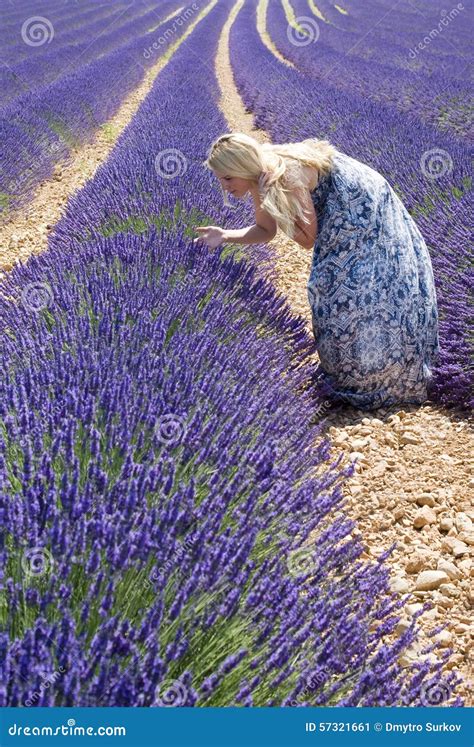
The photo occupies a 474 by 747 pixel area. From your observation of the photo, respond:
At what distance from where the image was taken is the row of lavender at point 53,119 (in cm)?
591

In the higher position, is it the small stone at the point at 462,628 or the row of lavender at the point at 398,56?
the row of lavender at the point at 398,56

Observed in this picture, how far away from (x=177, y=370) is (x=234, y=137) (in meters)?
1.02

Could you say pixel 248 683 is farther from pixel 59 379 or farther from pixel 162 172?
pixel 162 172

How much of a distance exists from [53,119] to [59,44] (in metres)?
9.22

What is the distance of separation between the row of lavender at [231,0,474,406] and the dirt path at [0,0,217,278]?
74.4 inches

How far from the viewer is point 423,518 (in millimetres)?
2062

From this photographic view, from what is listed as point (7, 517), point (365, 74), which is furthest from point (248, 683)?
point (365, 74)

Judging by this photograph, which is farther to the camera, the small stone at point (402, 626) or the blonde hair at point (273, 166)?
the blonde hair at point (273, 166)

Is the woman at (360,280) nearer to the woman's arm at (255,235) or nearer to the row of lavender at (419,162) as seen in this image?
the woman's arm at (255,235)

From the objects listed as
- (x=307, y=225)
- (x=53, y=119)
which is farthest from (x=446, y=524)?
(x=53, y=119)

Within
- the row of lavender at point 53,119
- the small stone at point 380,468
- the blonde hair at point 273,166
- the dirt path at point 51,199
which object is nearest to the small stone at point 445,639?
the small stone at point 380,468

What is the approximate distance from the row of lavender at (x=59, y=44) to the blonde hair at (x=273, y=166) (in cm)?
706

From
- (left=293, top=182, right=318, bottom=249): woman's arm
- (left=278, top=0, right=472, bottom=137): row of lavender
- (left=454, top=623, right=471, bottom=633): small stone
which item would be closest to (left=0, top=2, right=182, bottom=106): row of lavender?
(left=278, top=0, right=472, bottom=137): row of lavender

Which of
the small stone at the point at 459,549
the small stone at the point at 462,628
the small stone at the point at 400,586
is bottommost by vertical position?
the small stone at the point at 400,586
